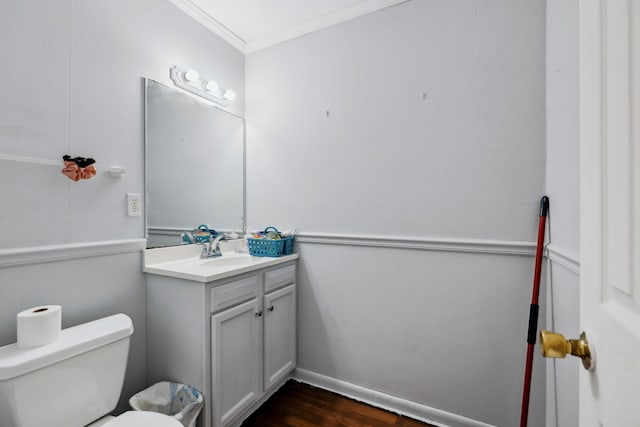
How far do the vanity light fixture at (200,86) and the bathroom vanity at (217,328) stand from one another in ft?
3.36

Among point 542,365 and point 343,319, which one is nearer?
point 542,365

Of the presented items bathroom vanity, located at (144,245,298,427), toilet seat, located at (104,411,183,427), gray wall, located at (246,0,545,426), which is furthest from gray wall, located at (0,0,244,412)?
gray wall, located at (246,0,545,426)

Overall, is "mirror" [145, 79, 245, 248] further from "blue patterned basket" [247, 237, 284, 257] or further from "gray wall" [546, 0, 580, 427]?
"gray wall" [546, 0, 580, 427]

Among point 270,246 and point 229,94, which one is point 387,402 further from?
point 229,94

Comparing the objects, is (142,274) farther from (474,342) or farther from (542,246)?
(542,246)

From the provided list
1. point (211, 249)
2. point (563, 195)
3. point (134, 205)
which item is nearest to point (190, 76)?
point (134, 205)

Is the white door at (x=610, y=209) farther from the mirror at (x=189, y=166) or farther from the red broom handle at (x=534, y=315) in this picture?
the mirror at (x=189, y=166)

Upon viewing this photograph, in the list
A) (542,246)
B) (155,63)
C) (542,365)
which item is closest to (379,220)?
(542,246)

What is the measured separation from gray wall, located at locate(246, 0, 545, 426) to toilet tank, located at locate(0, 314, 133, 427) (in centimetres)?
114

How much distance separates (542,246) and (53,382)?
206cm

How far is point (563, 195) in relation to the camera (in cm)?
114

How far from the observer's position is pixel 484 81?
1533mm

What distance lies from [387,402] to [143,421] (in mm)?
1324

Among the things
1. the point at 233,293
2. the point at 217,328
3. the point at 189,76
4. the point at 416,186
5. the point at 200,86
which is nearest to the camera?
the point at 217,328
